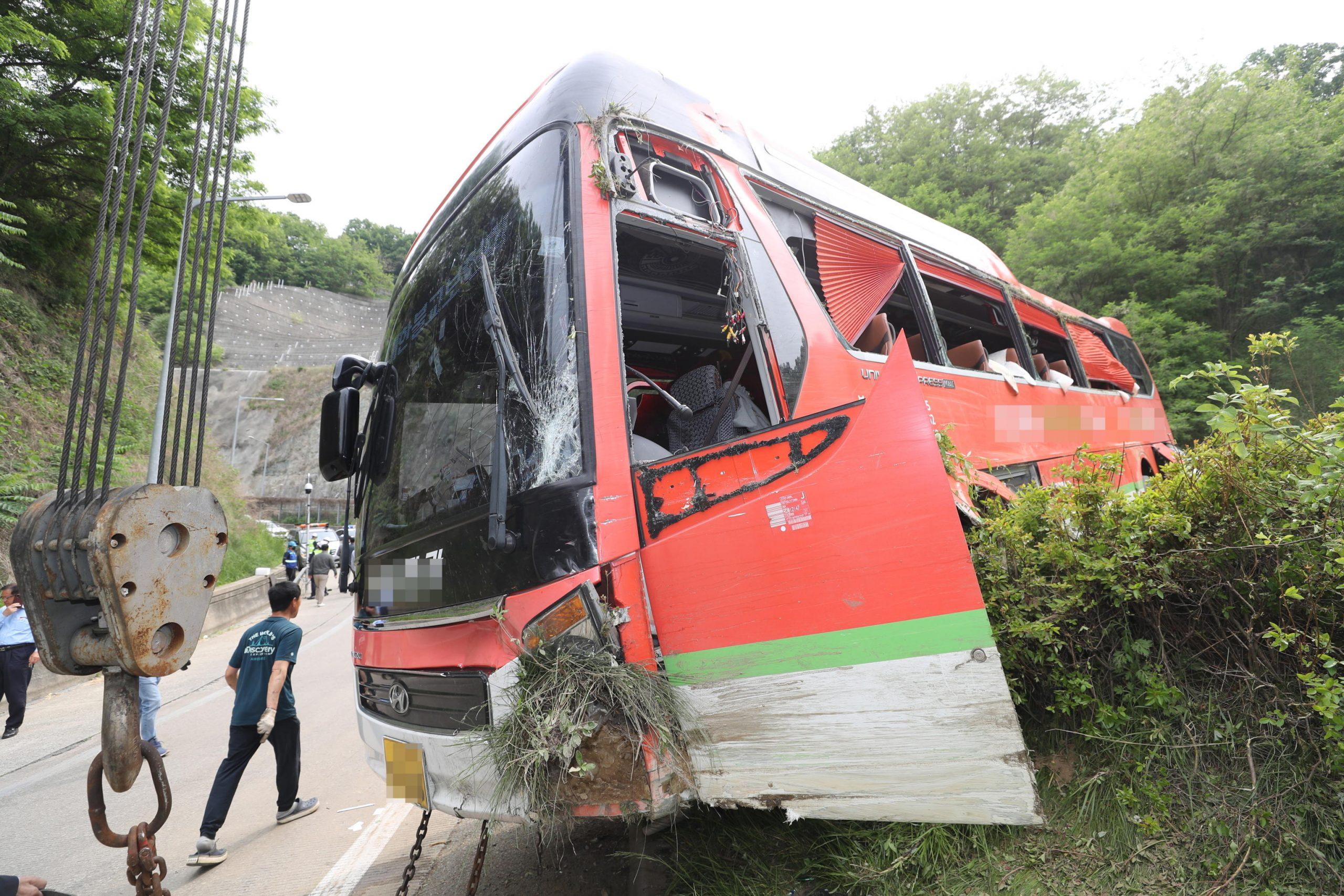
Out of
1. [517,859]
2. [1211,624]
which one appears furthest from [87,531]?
[1211,624]

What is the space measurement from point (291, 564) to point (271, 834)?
15.3m

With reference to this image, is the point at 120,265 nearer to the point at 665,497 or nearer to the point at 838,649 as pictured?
the point at 665,497

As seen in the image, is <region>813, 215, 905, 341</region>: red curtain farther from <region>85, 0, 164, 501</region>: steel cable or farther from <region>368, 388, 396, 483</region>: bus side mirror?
<region>85, 0, 164, 501</region>: steel cable

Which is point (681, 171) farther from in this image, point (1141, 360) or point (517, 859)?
point (1141, 360)

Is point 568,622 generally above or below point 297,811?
above

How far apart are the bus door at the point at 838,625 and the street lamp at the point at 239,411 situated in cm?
5774

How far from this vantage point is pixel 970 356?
466 centimetres

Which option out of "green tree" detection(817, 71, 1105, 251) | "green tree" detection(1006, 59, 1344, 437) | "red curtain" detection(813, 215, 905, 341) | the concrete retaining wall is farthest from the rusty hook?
"green tree" detection(817, 71, 1105, 251)

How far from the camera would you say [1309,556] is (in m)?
2.06

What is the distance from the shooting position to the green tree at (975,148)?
72.0ft

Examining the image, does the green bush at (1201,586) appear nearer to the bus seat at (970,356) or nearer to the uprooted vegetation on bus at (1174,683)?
the uprooted vegetation on bus at (1174,683)

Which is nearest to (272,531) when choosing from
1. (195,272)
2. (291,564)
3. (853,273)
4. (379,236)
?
(291,564)

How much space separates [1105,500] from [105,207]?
347 centimetres

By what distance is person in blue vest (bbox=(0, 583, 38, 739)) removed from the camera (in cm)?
709
